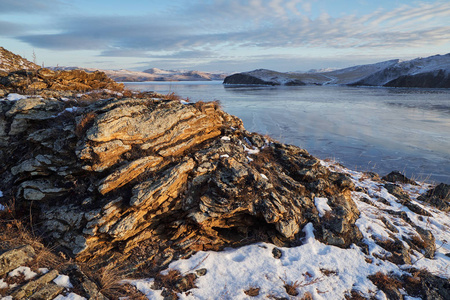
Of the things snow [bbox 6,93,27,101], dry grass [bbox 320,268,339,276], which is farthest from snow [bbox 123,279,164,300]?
snow [bbox 6,93,27,101]

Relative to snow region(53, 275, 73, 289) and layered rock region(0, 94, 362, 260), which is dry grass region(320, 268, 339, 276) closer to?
layered rock region(0, 94, 362, 260)

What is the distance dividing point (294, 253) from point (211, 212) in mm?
2343

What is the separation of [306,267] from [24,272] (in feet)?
19.1

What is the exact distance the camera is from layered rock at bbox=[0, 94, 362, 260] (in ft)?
19.9

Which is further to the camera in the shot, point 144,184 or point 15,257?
point 144,184

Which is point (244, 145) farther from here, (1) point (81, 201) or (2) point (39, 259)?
(2) point (39, 259)

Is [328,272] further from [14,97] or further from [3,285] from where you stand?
[14,97]

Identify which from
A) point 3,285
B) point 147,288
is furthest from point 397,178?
point 3,285

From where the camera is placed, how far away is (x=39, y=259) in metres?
5.03

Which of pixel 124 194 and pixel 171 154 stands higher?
pixel 171 154

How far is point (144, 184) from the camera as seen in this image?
21.0 ft

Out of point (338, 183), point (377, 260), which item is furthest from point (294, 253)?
point (338, 183)

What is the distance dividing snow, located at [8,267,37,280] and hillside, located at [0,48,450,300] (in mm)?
18

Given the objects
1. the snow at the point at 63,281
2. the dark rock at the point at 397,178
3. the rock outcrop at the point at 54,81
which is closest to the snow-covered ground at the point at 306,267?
the snow at the point at 63,281
